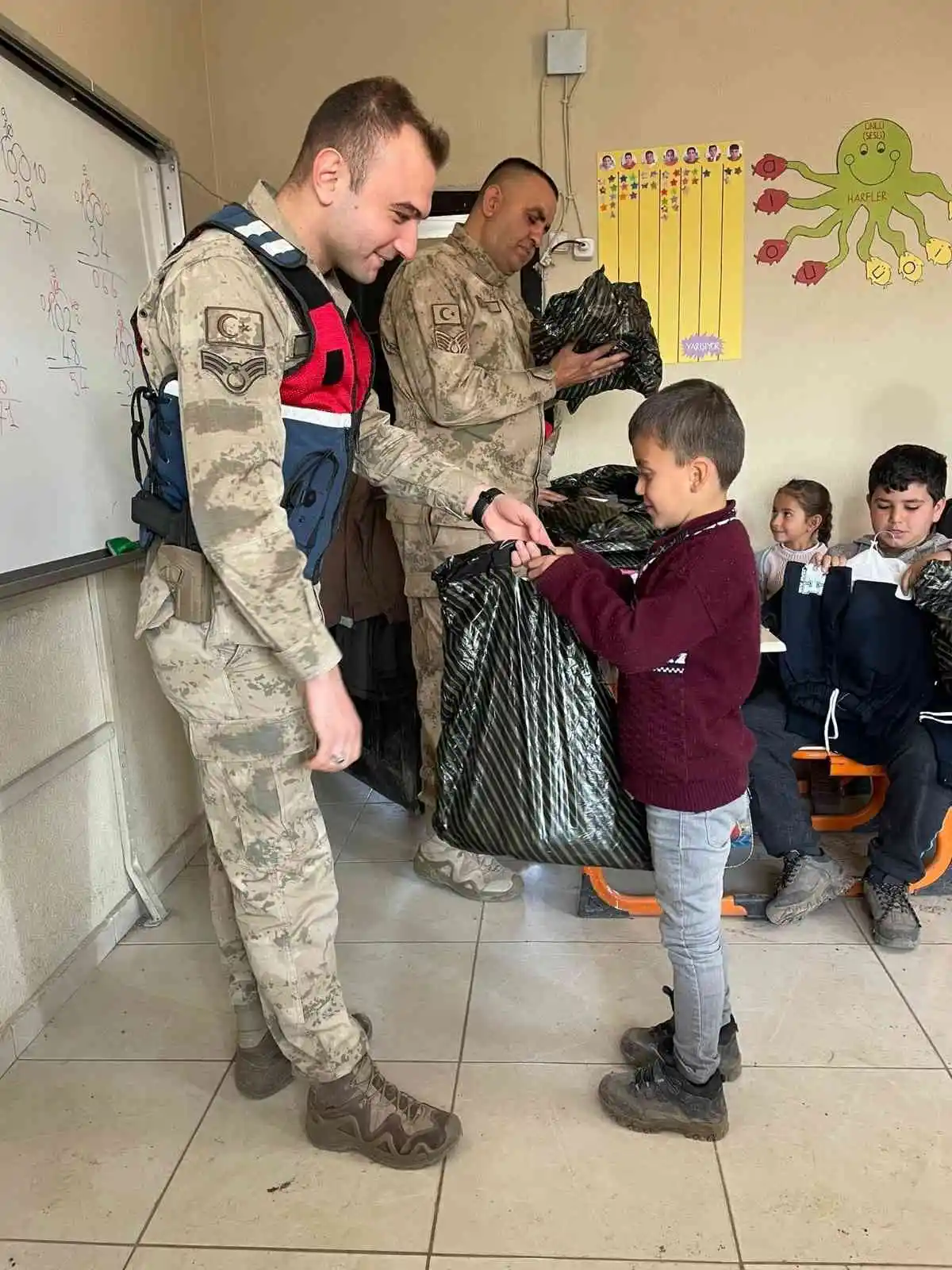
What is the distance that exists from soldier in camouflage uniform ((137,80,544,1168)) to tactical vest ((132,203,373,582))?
0.08ft

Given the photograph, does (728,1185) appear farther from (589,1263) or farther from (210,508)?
(210,508)

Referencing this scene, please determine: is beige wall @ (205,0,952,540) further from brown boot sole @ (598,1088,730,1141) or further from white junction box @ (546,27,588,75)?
brown boot sole @ (598,1088,730,1141)

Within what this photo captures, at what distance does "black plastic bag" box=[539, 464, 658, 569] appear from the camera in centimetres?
233

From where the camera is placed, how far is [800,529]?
9.12 ft

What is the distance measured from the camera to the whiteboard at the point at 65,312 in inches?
70.0

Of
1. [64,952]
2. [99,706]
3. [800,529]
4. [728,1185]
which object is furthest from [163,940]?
[800,529]

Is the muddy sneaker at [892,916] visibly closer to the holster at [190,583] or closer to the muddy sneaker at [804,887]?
the muddy sneaker at [804,887]

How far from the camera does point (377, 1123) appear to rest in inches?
59.1

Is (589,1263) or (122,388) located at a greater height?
(122,388)

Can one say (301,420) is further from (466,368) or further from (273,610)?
(466,368)

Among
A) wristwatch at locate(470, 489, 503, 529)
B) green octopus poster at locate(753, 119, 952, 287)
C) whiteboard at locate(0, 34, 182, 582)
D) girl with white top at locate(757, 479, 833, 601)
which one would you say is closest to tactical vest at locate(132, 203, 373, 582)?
wristwatch at locate(470, 489, 503, 529)

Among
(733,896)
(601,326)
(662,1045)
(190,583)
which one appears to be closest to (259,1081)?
(662,1045)

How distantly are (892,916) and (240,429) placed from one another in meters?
1.80

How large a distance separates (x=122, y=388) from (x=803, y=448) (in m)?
2.14
